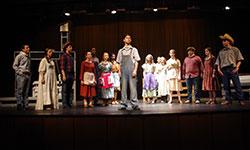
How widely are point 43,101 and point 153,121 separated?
120 inches

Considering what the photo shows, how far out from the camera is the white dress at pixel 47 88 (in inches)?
267

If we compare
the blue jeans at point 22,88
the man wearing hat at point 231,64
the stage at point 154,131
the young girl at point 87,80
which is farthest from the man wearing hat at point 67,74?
the man wearing hat at point 231,64

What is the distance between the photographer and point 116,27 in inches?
459

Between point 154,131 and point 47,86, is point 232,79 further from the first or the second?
point 47,86

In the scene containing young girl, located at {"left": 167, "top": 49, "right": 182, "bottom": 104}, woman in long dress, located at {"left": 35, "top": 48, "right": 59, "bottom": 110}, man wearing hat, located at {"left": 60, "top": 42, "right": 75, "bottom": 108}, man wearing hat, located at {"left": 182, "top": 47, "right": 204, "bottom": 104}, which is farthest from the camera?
young girl, located at {"left": 167, "top": 49, "right": 182, "bottom": 104}

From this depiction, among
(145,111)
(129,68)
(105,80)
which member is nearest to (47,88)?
(105,80)

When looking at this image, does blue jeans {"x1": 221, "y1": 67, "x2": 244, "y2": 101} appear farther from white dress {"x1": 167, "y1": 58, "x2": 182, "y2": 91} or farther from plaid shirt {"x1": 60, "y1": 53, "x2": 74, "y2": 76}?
plaid shirt {"x1": 60, "y1": 53, "x2": 74, "y2": 76}

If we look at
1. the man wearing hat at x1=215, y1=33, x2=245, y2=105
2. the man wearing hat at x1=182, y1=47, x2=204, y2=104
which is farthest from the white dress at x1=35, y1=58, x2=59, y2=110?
the man wearing hat at x1=215, y1=33, x2=245, y2=105

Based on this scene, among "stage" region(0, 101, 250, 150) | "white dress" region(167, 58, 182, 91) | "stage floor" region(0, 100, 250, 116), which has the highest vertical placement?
"white dress" region(167, 58, 182, 91)

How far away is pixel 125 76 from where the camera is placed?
6191 millimetres

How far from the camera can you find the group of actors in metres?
6.25

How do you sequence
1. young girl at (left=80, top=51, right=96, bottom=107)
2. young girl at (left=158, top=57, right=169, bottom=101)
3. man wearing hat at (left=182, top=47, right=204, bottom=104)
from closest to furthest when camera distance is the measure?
young girl at (left=80, top=51, right=96, bottom=107) < man wearing hat at (left=182, top=47, right=204, bottom=104) < young girl at (left=158, top=57, right=169, bottom=101)

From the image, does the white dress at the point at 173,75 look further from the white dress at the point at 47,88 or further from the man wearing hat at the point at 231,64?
the white dress at the point at 47,88

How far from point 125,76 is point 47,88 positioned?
6.17ft
